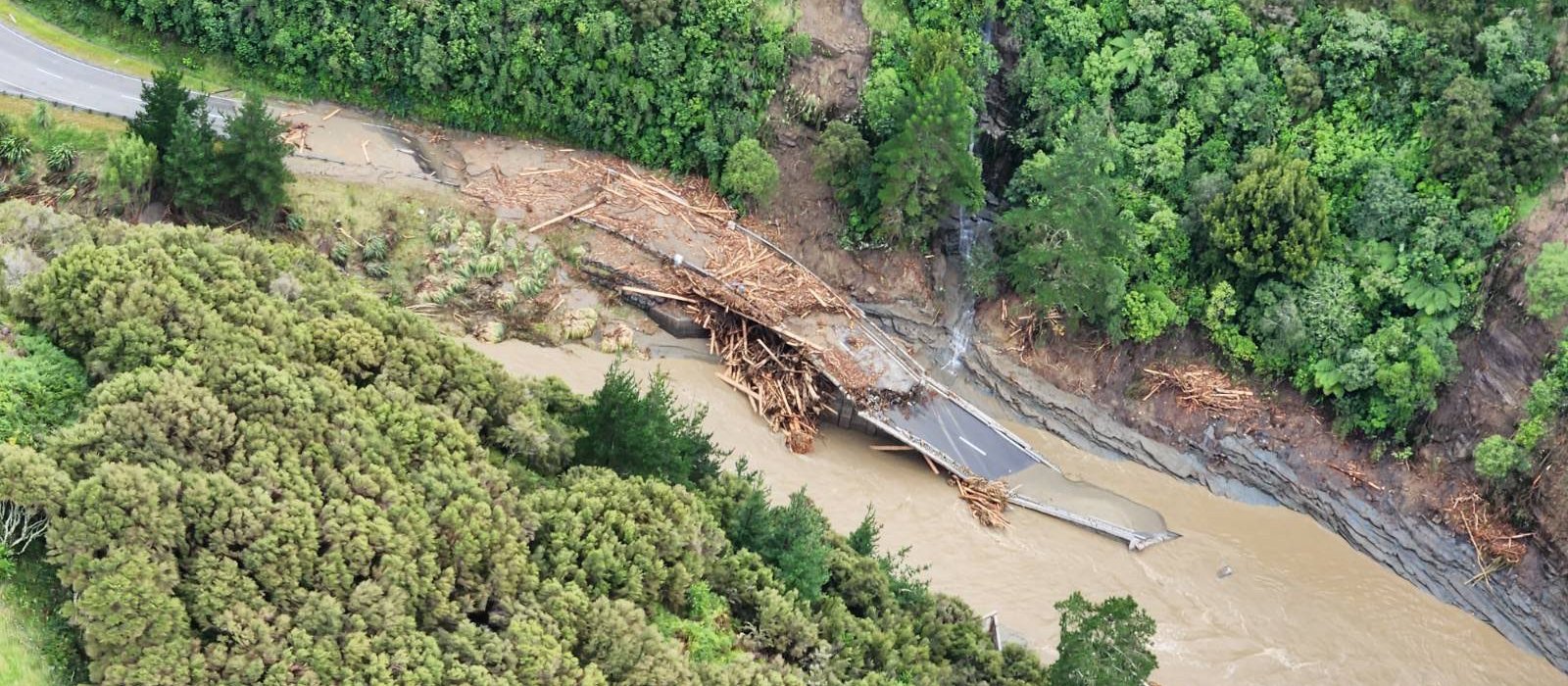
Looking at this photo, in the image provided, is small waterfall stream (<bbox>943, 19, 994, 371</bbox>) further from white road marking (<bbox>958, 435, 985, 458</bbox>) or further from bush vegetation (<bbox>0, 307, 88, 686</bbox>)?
bush vegetation (<bbox>0, 307, 88, 686</bbox>)

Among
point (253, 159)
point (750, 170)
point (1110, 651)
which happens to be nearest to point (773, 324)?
point (750, 170)

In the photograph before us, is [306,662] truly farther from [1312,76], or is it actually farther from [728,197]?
[1312,76]

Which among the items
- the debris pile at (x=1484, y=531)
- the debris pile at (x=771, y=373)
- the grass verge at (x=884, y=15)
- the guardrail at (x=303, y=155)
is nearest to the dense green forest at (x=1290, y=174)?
the debris pile at (x=1484, y=531)

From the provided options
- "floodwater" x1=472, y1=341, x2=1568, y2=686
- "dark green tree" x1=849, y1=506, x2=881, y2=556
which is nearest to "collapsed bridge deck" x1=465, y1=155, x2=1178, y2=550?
"floodwater" x1=472, y1=341, x2=1568, y2=686

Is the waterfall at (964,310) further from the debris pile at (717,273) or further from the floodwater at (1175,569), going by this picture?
the floodwater at (1175,569)

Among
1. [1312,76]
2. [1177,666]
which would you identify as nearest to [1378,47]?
[1312,76]
